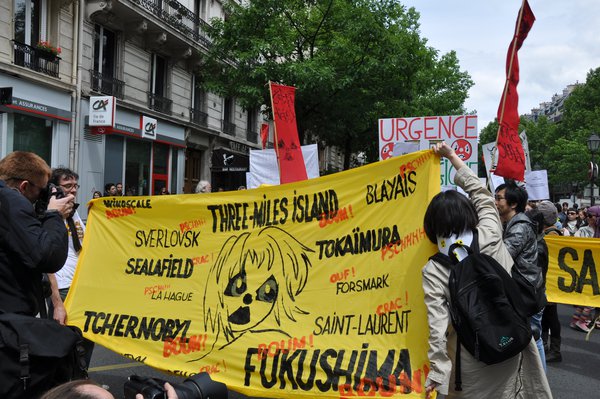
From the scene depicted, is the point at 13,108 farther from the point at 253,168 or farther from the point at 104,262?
the point at 104,262

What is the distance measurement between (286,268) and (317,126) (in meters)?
14.9

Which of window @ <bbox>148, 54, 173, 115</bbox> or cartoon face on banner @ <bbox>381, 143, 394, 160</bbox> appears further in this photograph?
window @ <bbox>148, 54, 173, 115</bbox>

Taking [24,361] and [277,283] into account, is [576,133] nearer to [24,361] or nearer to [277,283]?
[277,283]

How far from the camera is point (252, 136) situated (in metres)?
28.3

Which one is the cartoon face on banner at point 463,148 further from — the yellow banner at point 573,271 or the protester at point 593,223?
the protester at point 593,223

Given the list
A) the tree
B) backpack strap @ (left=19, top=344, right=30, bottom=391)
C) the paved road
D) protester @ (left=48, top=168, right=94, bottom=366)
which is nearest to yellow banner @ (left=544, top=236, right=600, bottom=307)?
the paved road

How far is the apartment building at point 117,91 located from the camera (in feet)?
46.1

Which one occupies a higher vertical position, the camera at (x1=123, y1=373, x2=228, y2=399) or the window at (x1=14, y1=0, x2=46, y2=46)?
the window at (x1=14, y1=0, x2=46, y2=46)

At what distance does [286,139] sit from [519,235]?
5.41 meters

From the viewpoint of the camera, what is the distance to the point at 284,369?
3.34m

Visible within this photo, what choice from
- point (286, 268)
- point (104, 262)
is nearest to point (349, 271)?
point (286, 268)

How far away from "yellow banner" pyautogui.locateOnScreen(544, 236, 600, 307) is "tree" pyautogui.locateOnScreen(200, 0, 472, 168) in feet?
32.0

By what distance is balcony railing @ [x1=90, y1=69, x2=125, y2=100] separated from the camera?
54.4 feet

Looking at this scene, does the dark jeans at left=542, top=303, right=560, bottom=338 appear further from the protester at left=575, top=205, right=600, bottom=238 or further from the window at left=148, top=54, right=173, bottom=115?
the window at left=148, top=54, right=173, bottom=115
